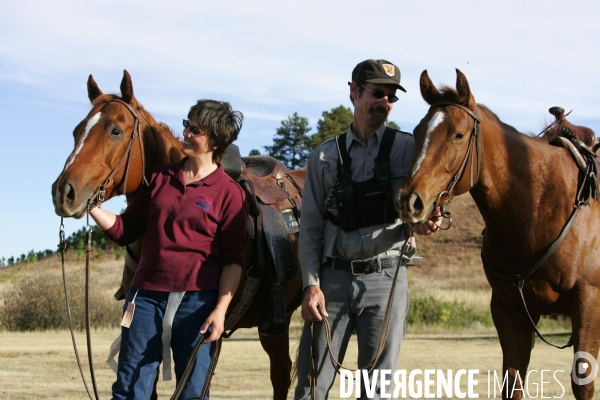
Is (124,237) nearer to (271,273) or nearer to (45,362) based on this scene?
(271,273)

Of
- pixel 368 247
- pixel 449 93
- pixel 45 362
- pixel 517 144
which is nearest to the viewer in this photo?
pixel 368 247

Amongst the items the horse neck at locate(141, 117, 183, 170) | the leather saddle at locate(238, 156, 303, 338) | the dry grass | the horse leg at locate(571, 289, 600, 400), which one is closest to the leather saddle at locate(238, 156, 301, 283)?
the leather saddle at locate(238, 156, 303, 338)

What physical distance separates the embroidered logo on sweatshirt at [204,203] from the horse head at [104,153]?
61 cm

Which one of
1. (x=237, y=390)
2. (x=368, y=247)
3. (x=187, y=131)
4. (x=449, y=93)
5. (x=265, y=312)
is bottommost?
(x=237, y=390)

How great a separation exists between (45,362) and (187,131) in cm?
848

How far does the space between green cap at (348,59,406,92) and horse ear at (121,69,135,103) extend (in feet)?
4.53

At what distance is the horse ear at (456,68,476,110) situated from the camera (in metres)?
4.28

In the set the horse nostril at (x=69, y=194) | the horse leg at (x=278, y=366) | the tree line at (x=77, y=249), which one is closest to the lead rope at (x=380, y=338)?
the horse nostril at (x=69, y=194)

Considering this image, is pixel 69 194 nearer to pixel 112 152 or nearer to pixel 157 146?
pixel 112 152

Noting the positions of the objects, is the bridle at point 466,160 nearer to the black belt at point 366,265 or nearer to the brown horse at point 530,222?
the brown horse at point 530,222

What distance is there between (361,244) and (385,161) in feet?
1.60

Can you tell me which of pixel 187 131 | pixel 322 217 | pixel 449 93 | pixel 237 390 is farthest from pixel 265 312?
A: pixel 237 390

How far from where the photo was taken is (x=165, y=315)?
12.5 ft

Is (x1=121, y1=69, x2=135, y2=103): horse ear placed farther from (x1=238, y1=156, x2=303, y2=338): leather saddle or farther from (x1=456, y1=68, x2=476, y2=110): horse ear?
(x1=456, y1=68, x2=476, y2=110): horse ear
